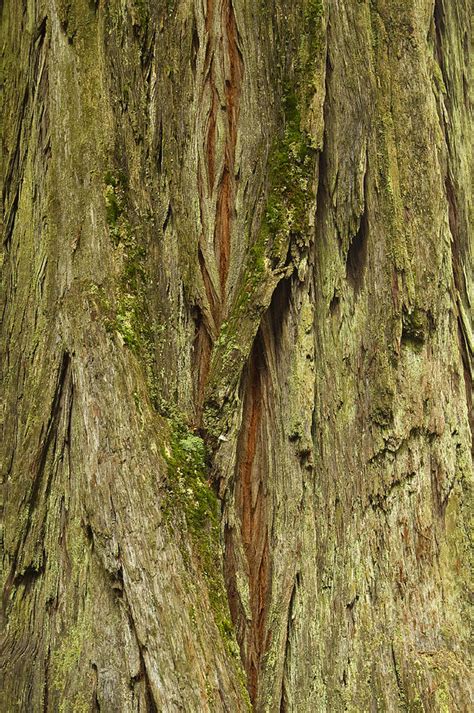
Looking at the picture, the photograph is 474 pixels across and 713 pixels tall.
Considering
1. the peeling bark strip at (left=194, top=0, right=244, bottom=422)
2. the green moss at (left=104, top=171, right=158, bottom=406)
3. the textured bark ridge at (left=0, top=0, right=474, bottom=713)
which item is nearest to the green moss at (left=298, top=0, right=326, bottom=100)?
the textured bark ridge at (left=0, top=0, right=474, bottom=713)

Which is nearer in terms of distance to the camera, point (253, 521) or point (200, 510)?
point (200, 510)

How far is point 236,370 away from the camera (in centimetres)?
301

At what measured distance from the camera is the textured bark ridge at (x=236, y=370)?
2.82 m

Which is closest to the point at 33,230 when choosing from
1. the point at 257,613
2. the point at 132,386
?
the point at 132,386

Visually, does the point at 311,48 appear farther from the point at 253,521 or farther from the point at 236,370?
the point at 253,521

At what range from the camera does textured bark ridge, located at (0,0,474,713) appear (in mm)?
2818

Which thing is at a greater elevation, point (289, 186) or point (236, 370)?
point (289, 186)

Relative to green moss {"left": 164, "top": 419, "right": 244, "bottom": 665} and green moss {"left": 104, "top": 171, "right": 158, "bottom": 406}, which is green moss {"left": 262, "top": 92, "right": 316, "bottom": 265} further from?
green moss {"left": 164, "top": 419, "right": 244, "bottom": 665}

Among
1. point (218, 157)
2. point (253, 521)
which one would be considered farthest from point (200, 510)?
point (218, 157)

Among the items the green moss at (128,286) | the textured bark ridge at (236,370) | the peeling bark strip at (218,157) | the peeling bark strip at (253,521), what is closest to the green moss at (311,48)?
the textured bark ridge at (236,370)

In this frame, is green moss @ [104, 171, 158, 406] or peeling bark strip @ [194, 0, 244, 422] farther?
peeling bark strip @ [194, 0, 244, 422]

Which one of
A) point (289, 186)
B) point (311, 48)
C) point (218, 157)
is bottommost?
point (289, 186)

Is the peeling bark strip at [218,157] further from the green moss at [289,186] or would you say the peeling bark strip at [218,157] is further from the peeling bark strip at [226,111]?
the green moss at [289,186]

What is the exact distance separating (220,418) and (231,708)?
928 mm
